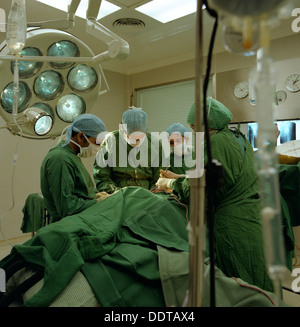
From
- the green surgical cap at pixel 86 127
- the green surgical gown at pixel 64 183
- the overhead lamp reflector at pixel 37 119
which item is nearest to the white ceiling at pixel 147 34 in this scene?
the green surgical cap at pixel 86 127

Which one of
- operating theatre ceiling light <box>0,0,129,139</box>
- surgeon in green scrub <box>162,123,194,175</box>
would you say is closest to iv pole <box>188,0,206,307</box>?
operating theatre ceiling light <box>0,0,129,139</box>

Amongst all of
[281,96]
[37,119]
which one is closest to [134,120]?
[37,119]

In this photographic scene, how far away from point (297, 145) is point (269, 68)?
8.53 feet

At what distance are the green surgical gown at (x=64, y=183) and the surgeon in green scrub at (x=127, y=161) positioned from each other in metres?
0.60

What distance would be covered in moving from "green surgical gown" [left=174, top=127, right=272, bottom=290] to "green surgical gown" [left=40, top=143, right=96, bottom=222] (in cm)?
80

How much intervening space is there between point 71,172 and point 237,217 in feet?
3.29

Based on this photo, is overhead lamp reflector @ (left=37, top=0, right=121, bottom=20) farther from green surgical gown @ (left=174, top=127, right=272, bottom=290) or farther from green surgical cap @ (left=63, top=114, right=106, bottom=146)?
green surgical gown @ (left=174, top=127, right=272, bottom=290)

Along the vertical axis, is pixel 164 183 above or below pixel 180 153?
below

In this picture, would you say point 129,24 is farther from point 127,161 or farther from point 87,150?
point 87,150

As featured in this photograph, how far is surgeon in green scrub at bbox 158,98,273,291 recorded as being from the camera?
1469mm

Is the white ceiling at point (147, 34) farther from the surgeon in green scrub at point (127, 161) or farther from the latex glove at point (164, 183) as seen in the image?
the latex glove at point (164, 183)

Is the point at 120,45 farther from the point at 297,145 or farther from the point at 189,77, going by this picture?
the point at 189,77

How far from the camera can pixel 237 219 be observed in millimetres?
1496

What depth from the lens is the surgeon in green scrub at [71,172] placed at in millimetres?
1805
